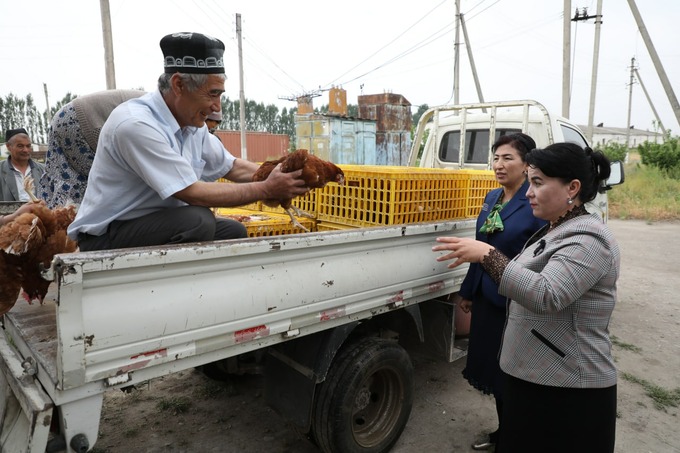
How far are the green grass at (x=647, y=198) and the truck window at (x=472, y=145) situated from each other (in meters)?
11.8

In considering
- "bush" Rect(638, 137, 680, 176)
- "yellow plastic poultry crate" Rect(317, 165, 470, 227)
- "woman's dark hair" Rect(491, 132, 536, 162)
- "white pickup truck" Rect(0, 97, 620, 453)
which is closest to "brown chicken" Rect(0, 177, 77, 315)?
"white pickup truck" Rect(0, 97, 620, 453)

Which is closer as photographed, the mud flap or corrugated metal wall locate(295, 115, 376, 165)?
the mud flap

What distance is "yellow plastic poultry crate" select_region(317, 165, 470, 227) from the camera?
3048 mm

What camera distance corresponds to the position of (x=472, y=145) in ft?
18.5

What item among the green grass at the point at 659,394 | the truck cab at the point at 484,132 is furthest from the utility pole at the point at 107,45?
the green grass at the point at 659,394

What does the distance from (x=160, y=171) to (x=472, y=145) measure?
4.48 m

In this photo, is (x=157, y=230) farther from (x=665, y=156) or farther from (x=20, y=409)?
(x=665, y=156)

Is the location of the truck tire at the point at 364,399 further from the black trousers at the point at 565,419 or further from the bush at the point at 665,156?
the bush at the point at 665,156

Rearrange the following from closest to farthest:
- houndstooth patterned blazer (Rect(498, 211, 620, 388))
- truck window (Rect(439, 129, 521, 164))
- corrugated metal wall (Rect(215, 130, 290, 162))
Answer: houndstooth patterned blazer (Rect(498, 211, 620, 388)) → truck window (Rect(439, 129, 521, 164)) → corrugated metal wall (Rect(215, 130, 290, 162))

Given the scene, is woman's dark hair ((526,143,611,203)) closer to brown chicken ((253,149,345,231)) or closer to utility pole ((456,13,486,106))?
brown chicken ((253,149,345,231))

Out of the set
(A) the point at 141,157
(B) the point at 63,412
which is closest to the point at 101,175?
(A) the point at 141,157

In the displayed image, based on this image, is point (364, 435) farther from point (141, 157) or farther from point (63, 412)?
point (141, 157)

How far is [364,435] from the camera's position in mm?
2914

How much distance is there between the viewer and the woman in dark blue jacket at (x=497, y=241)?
2762 mm
